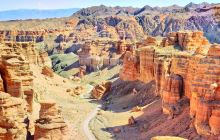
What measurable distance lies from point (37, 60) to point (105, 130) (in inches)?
1334

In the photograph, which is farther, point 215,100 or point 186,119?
point 186,119

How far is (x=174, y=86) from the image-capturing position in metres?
44.7

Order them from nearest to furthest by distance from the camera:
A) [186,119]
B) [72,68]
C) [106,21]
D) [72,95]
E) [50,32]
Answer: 1. [186,119]
2. [72,95]
3. [72,68]
4. [50,32]
5. [106,21]

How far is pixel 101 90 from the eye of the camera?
73.8 m

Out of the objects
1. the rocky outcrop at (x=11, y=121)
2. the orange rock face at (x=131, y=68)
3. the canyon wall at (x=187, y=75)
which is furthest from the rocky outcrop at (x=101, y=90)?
the rocky outcrop at (x=11, y=121)

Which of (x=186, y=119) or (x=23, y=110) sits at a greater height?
(x=23, y=110)

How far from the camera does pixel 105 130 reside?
47.7 meters

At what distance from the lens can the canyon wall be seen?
35.3 metres

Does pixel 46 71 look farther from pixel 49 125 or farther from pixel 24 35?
pixel 24 35

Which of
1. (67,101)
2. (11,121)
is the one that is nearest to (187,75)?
(11,121)

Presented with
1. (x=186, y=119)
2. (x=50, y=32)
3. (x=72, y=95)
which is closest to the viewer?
(x=186, y=119)

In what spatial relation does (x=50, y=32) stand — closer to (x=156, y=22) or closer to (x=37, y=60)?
(x=156, y=22)

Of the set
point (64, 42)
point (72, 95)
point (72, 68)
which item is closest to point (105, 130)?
point (72, 95)

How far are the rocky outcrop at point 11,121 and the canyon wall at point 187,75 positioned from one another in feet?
46.9
